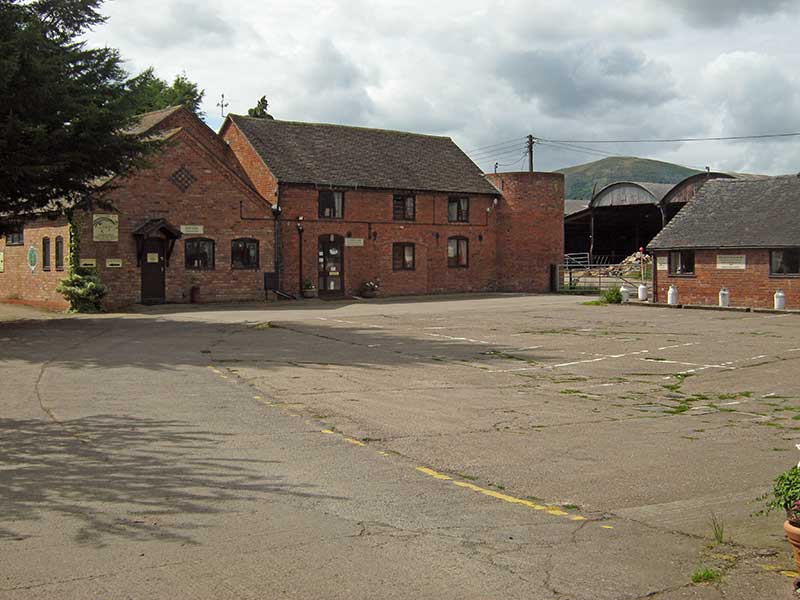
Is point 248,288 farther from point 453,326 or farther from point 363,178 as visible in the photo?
point 453,326

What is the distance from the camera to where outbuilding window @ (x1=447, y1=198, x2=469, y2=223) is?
153 feet

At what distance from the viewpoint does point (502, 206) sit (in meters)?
48.9

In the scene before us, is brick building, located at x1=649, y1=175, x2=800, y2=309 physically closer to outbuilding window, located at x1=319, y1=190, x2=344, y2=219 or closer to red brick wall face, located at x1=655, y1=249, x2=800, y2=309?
red brick wall face, located at x1=655, y1=249, x2=800, y2=309

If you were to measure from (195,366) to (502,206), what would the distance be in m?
34.4

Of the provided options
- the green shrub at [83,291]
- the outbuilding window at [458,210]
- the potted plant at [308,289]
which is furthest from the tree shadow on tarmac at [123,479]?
the outbuilding window at [458,210]

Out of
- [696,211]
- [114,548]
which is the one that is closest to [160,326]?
[114,548]

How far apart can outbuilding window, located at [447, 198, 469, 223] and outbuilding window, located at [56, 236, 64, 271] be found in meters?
20.1

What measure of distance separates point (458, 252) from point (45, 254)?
→ 21003mm

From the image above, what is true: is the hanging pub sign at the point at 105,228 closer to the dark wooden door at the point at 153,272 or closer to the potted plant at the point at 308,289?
the dark wooden door at the point at 153,272

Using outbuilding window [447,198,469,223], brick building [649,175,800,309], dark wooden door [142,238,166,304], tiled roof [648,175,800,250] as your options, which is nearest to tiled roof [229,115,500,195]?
outbuilding window [447,198,469,223]

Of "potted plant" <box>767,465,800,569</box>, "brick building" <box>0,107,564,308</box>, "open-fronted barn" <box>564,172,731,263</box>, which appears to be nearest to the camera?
"potted plant" <box>767,465,800,569</box>

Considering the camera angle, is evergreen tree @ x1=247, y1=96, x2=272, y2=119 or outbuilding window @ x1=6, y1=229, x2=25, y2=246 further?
evergreen tree @ x1=247, y1=96, x2=272, y2=119

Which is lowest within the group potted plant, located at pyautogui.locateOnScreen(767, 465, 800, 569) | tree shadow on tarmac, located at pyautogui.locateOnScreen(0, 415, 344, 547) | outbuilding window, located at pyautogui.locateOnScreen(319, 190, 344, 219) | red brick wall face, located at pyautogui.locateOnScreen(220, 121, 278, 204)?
tree shadow on tarmac, located at pyautogui.locateOnScreen(0, 415, 344, 547)

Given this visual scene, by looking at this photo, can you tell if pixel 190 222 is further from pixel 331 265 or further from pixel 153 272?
pixel 331 265
